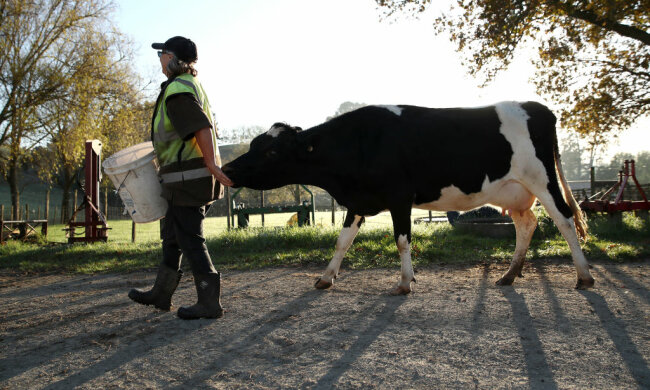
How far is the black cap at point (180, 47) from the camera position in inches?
152

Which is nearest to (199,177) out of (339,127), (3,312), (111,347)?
(111,347)

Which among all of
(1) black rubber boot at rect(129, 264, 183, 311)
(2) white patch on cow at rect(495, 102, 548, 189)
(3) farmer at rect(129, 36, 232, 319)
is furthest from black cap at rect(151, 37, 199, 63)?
(2) white patch on cow at rect(495, 102, 548, 189)

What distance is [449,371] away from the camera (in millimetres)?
2502

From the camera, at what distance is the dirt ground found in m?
2.47

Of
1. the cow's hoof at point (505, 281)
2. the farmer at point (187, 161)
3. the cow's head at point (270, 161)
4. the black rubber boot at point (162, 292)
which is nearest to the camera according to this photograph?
the farmer at point (187, 161)

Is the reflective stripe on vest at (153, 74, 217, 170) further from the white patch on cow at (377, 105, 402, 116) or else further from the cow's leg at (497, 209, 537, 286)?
the cow's leg at (497, 209, 537, 286)

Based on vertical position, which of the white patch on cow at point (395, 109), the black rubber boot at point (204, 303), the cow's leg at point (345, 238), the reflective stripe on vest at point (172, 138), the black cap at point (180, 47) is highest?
the black cap at point (180, 47)

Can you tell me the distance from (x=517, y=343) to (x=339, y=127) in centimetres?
302

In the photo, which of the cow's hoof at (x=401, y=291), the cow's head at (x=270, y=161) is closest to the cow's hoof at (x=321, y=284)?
the cow's hoof at (x=401, y=291)

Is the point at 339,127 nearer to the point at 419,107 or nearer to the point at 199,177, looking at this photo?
the point at 419,107

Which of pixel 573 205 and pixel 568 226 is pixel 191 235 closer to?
pixel 568 226

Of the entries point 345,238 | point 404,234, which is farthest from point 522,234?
point 345,238

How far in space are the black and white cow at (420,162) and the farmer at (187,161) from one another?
107 centimetres

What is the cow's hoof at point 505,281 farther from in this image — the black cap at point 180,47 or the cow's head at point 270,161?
the black cap at point 180,47
